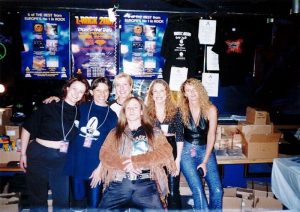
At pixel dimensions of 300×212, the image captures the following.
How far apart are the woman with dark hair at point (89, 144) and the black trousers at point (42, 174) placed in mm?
108

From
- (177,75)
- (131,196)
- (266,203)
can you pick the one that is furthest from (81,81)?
(266,203)

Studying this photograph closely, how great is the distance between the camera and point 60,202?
3.71m

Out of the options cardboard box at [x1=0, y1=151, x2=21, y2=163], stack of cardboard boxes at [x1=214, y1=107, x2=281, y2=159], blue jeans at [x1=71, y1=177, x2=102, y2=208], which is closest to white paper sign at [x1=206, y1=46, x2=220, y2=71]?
stack of cardboard boxes at [x1=214, y1=107, x2=281, y2=159]

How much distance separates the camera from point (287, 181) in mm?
3998

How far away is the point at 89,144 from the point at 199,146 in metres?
1.40

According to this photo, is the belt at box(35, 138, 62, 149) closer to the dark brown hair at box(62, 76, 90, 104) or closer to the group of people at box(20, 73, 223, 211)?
the group of people at box(20, 73, 223, 211)

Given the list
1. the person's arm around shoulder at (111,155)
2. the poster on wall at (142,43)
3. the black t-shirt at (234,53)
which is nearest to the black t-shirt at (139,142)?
the person's arm around shoulder at (111,155)

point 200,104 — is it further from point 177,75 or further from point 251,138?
point 251,138

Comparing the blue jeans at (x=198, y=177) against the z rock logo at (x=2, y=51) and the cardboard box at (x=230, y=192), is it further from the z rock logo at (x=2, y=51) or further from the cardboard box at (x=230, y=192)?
the z rock logo at (x=2, y=51)

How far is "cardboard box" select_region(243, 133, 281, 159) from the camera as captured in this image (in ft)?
15.1

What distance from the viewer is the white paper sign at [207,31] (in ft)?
15.6

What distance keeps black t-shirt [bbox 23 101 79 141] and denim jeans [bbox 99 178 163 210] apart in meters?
0.81

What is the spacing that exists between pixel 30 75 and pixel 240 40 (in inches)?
127

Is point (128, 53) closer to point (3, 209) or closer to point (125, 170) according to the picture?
point (125, 170)
